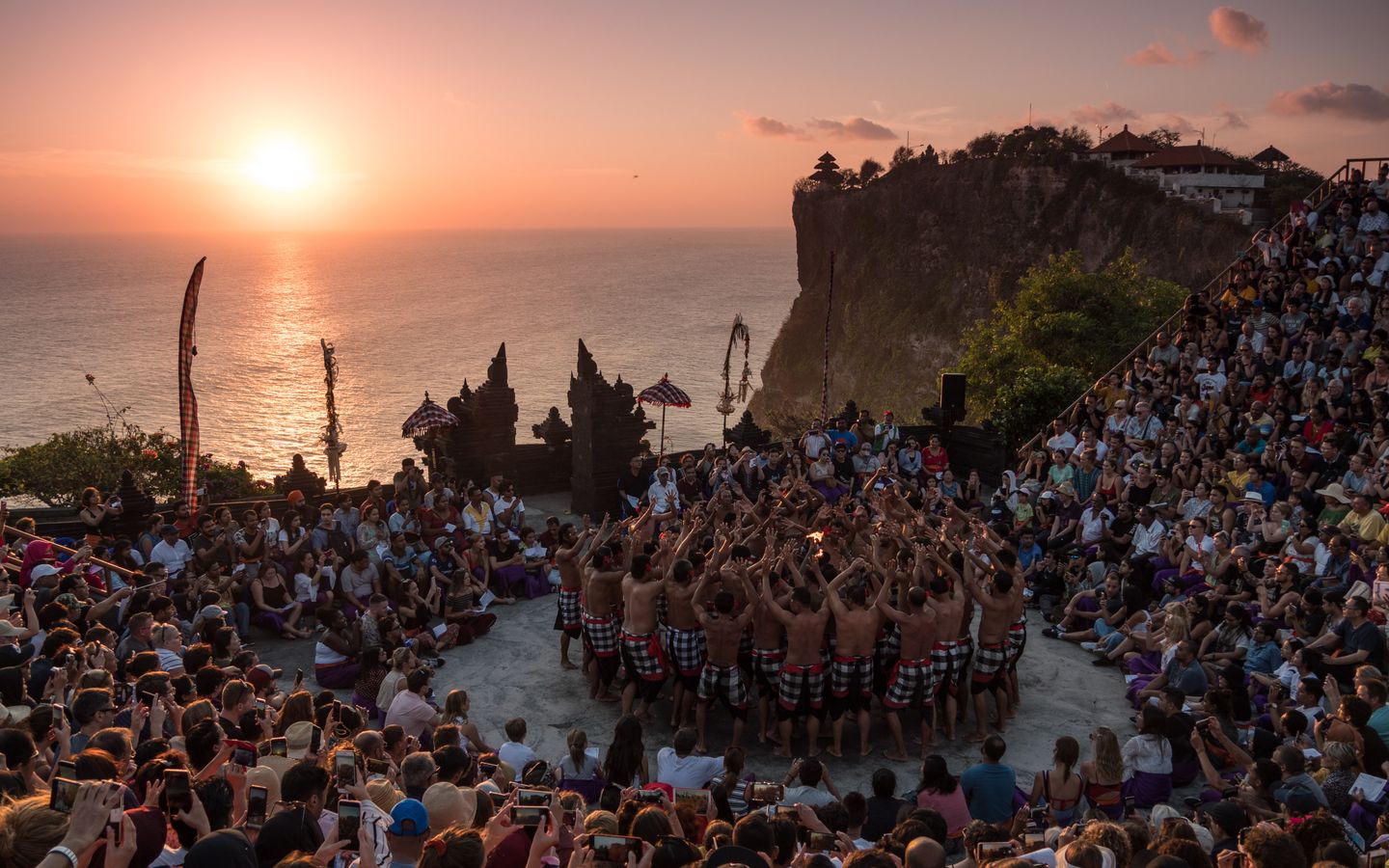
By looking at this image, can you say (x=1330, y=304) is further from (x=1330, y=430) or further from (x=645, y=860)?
(x=645, y=860)

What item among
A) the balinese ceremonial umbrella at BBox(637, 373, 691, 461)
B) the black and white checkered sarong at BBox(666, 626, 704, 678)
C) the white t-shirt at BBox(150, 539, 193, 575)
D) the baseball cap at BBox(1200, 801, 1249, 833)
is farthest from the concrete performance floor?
the balinese ceremonial umbrella at BBox(637, 373, 691, 461)

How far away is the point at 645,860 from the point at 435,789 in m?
1.56

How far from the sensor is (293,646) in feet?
43.3

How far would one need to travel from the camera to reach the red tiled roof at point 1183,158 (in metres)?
60.4

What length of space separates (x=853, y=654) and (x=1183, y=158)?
60.9 m

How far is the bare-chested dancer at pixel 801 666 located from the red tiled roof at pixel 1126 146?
6357 centimetres

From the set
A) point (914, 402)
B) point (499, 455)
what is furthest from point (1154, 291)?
point (914, 402)

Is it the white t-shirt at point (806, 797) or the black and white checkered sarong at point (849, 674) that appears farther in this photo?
the black and white checkered sarong at point (849, 674)

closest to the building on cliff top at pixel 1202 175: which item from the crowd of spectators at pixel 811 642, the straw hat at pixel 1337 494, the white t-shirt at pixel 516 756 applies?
the crowd of spectators at pixel 811 642

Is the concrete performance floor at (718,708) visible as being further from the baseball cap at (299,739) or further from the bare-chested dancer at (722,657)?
the baseball cap at (299,739)

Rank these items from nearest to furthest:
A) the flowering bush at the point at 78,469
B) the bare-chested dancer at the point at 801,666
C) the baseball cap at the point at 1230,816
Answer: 1. the baseball cap at the point at 1230,816
2. the bare-chested dancer at the point at 801,666
3. the flowering bush at the point at 78,469

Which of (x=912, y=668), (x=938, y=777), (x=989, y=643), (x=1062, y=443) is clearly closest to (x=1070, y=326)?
(x=1062, y=443)

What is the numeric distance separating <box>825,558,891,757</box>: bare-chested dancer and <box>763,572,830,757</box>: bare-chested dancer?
0.44 ft

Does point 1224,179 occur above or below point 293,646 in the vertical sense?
above
